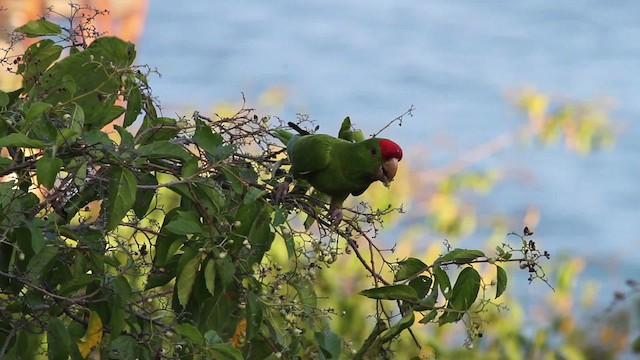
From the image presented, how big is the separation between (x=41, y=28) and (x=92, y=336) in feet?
1.66

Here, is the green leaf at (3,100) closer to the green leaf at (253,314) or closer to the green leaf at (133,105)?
the green leaf at (133,105)

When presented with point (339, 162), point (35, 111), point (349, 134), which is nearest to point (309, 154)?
point (339, 162)

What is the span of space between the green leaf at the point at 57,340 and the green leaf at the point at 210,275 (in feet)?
0.66

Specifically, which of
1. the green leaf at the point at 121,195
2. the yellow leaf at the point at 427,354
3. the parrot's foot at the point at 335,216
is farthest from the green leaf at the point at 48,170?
the yellow leaf at the point at 427,354

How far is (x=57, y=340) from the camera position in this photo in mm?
1447

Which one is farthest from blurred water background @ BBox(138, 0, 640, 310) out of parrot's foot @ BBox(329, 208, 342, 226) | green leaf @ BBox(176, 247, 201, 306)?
green leaf @ BBox(176, 247, 201, 306)

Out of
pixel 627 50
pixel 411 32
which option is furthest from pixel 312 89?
pixel 627 50

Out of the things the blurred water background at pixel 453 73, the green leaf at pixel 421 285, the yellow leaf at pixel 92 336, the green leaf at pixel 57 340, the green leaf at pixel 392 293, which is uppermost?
the blurred water background at pixel 453 73

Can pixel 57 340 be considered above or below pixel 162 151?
below

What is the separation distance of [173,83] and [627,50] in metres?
3.49

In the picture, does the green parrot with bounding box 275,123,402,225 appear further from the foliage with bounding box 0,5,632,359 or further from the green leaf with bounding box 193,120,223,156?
the green leaf with bounding box 193,120,223,156

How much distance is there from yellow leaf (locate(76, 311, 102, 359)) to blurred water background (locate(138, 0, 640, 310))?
297cm

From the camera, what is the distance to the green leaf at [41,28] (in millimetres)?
1652

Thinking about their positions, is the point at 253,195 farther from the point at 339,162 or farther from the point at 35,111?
the point at 339,162
